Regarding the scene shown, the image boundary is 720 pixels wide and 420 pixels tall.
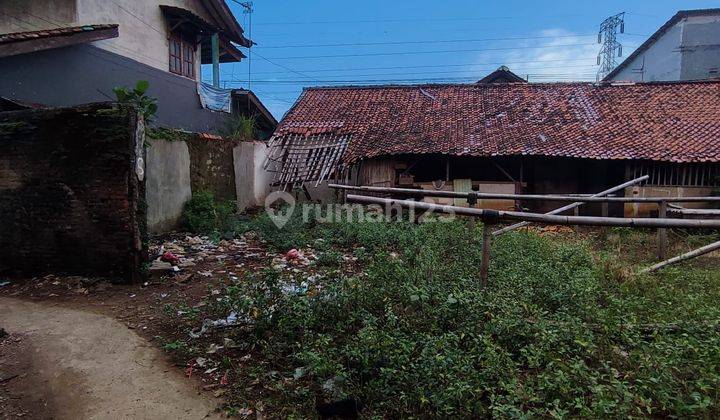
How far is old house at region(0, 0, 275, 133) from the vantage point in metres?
7.71

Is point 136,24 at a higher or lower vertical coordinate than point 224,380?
higher

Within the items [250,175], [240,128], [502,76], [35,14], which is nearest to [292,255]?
[250,175]

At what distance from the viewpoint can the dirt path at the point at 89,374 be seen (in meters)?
2.83

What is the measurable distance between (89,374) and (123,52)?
9605 mm

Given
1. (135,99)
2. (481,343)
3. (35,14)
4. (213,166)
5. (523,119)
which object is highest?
(35,14)

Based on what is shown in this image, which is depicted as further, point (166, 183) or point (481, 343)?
point (166, 183)

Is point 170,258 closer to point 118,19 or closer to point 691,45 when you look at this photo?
point 118,19

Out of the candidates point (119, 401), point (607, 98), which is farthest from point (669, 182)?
point (119, 401)

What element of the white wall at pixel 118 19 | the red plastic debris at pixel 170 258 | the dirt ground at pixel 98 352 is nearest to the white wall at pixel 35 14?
the white wall at pixel 118 19

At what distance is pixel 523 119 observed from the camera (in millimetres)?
14102

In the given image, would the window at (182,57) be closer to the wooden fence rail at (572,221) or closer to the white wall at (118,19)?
the white wall at (118,19)

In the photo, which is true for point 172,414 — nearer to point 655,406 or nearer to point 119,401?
point 119,401

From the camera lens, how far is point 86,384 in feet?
10.2

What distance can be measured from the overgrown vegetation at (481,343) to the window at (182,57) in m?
10.4
